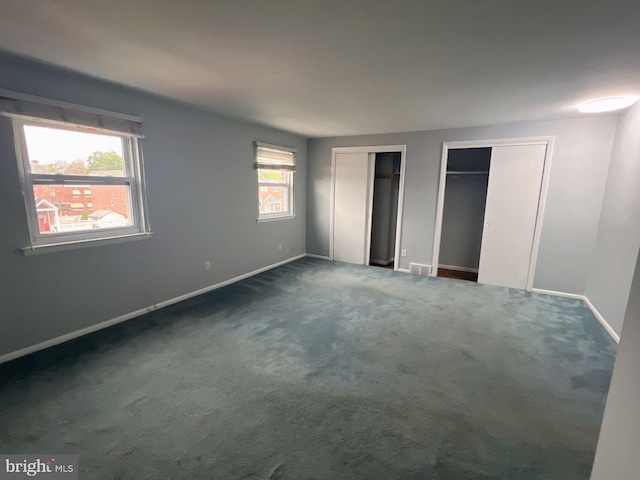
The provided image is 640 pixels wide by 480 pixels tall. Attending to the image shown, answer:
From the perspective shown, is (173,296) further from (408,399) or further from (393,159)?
(393,159)

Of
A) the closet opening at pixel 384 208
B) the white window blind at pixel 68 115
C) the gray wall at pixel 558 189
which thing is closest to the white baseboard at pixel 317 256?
the closet opening at pixel 384 208

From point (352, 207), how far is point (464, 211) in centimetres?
213

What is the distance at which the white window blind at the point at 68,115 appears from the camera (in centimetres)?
224

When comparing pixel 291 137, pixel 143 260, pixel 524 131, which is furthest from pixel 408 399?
pixel 291 137

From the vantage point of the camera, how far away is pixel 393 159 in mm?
5746

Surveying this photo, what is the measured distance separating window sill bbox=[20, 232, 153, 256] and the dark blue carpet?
2.85 feet

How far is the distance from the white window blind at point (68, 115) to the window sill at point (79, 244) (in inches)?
41.4

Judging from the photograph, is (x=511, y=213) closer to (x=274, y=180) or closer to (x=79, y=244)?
(x=274, y=180)

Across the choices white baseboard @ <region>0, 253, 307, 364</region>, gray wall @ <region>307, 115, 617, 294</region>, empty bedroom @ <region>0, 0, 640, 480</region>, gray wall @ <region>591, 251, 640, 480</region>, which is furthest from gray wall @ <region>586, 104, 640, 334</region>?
white baseboard @ <region>0, 253, 307, 364</region>

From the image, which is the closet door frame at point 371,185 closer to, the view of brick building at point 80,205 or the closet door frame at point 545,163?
the closet door frame at point 545,163

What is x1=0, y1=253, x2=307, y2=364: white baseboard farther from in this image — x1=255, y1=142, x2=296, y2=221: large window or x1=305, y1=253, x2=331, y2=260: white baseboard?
x1=305, y1=253, x2=331, y2=260: white baseboard

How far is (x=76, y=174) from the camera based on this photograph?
8.76 ft

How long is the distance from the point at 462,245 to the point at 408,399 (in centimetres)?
425

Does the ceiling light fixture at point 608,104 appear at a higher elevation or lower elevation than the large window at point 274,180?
higher
